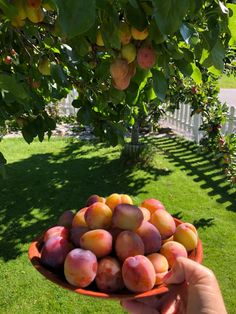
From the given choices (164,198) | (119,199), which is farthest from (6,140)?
(119,199)

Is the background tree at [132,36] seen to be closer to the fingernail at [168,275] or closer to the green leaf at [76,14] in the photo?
the green leaf at [76,14]

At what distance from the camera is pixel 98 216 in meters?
1.66

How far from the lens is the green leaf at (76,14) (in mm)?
716

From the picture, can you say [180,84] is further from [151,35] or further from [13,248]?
[151,35]

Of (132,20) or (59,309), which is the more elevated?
(132,20)

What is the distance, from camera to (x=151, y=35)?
1.24 meters

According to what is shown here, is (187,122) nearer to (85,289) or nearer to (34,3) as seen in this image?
(85,289)

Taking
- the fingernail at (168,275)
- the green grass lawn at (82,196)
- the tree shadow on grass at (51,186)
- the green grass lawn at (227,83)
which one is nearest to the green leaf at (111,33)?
the fingernail at (168,275)

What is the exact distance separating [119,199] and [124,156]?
5.47m

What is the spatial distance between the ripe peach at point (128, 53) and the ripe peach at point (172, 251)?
0.78 meters

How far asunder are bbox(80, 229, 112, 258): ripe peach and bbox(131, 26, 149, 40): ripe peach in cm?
75

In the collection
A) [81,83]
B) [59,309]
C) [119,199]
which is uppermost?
[81,83]

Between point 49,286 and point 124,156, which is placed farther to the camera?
point 124,156

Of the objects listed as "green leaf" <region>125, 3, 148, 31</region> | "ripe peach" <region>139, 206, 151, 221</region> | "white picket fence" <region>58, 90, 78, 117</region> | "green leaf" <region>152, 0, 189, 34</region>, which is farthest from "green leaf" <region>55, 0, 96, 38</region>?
"white picket fence" <region>58, 90, 78, 117</region>
